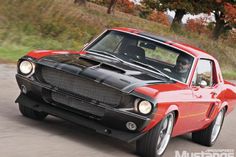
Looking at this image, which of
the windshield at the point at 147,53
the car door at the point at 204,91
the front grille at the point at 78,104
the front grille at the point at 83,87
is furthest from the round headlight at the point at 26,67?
the car door at the point at 204,91

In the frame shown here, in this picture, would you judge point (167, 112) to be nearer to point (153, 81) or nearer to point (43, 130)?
point (153, 81)

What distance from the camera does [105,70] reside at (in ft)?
23.3

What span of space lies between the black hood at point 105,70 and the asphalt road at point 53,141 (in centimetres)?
83

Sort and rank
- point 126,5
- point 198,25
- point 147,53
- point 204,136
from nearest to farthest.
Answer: point 147,53
point 204,136
point 198,25
point 126,5

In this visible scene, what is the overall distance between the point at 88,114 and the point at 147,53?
1.83 metres

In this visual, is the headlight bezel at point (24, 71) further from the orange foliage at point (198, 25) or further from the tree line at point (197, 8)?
the orange foliage at point (198, 25)

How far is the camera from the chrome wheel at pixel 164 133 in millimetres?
7180

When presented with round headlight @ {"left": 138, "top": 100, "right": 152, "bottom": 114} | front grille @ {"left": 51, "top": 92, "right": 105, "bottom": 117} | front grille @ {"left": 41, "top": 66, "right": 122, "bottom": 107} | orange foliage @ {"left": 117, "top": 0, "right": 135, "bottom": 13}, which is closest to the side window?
round headlight @ {"left": 138, "top": 100, "right": 152, "bottom": 114}

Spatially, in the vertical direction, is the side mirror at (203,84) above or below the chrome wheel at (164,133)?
above

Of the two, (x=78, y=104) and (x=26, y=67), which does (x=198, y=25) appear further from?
(x=78, y=104)

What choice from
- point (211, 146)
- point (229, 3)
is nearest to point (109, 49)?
point (211, 146)

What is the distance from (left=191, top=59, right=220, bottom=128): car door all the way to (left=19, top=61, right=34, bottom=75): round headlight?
7.28ft

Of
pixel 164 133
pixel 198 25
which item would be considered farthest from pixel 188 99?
pixel 198 25

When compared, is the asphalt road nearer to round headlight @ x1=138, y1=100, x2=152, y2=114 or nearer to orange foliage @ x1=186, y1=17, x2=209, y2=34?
round headlight @ x1=138, y1=100, x2=152, y2=114
